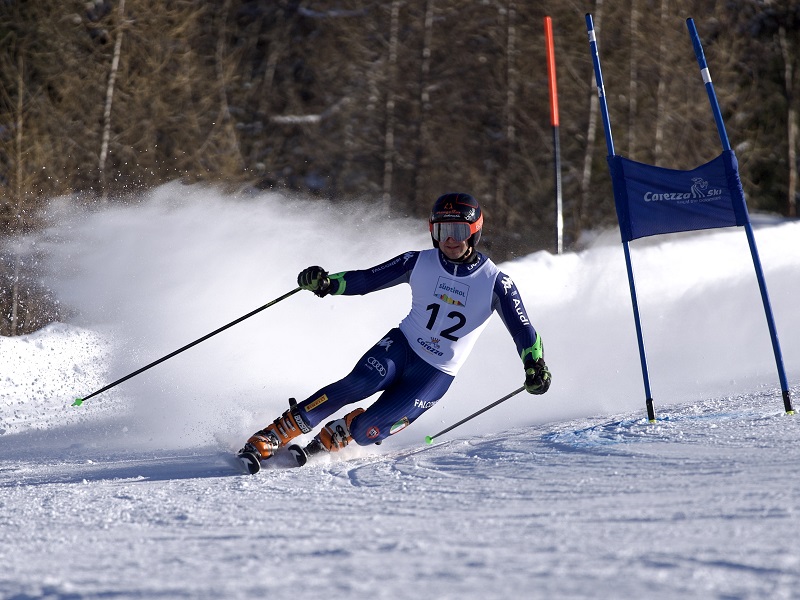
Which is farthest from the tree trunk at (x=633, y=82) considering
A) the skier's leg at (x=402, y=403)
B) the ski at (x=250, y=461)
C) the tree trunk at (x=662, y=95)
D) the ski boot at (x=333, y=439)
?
the ski at (x=250, y=461)

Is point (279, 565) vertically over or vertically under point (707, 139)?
under

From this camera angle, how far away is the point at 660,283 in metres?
10.2

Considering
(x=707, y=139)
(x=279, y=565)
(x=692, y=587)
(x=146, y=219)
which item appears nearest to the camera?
(x=692, y=587)

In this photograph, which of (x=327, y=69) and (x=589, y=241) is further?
(x=327, y=69)

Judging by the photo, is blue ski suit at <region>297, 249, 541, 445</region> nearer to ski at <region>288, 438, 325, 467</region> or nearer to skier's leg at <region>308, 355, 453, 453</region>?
skier's leg at <region>308, 355, 453, 453</region>

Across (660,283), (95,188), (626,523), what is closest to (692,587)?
(626,523)

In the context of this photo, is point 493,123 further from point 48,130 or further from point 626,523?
point 626,523

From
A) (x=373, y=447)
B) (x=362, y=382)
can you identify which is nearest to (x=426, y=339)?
(x=362, y=382)

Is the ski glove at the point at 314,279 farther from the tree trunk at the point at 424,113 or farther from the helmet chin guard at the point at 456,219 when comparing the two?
the tree trunk at the point at 424,113

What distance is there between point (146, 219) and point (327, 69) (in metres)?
11.6

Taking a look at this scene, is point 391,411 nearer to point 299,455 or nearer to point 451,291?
point 299,455

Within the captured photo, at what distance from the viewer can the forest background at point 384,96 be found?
51.0 ft

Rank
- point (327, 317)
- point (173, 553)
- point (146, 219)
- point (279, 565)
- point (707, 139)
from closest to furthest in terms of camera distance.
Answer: point (279, 565) < point (173, 553) < point (327, 317) < point (146, 219) < point (707, 139)

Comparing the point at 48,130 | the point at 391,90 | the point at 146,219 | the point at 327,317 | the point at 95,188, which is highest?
the point at 391,90
